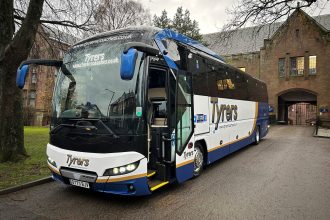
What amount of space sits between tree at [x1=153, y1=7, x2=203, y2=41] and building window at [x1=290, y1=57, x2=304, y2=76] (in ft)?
37.5

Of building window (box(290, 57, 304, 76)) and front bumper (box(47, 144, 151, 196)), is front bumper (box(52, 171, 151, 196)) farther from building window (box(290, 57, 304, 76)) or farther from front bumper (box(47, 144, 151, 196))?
building window (box(290, 57, 304, 76))

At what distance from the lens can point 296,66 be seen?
31672 millimetres

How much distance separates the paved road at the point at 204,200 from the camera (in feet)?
15.7

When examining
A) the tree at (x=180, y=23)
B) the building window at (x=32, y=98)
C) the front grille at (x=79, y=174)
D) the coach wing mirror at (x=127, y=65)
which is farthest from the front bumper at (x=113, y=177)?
the building window at (x=32, y=98)

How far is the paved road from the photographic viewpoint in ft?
15.7

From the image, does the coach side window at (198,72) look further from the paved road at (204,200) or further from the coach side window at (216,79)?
the paved road at (204,200)

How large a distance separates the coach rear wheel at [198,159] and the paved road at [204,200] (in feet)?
0.82

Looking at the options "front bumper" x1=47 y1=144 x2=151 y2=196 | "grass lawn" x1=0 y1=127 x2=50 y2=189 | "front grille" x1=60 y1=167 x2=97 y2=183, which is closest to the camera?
"front bumper" x1=47 y1=144 x2=151 y2=196

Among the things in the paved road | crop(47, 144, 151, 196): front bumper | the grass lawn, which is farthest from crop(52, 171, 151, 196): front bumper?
the grass lawn

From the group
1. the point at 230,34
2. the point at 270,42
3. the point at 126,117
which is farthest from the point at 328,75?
the point at 126,117

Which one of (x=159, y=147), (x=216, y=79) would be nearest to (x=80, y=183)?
(x=159, y=147)

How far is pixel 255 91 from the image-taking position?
13.4 metres

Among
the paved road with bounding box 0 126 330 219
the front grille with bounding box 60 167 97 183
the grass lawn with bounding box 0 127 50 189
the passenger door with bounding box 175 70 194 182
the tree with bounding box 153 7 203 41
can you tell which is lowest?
the paved road with bounding box 0 126 330 219

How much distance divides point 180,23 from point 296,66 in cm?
1523
